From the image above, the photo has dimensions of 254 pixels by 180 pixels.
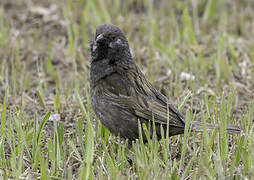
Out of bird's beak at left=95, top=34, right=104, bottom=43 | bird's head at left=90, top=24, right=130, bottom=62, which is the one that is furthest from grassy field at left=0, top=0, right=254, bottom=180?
bird's beak at left=95, top=34, right=104, bottom=43

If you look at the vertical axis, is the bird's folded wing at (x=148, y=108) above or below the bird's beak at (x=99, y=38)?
below

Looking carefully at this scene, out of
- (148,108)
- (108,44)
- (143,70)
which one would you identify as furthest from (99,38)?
(143,70)

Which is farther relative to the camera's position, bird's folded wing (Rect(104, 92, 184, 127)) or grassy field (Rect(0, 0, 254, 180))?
bird's folded wing (Rect(104, 92, 184, 127))

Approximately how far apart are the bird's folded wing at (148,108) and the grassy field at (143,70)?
21cm

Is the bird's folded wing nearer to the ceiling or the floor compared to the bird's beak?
nearer to the floor

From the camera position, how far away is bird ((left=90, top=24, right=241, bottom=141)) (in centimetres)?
463

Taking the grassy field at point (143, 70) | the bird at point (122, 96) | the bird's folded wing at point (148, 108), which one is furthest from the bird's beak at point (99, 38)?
the grassy field at point (143, 70)

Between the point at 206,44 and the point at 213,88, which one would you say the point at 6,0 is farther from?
the point at 213,88

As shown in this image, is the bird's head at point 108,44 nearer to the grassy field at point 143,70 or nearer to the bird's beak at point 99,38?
the bird's beak at point 99,38

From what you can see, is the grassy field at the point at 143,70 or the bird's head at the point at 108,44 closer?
the grassy field at the point at 143,70

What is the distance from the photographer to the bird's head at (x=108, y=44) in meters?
4.69

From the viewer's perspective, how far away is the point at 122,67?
480 cm

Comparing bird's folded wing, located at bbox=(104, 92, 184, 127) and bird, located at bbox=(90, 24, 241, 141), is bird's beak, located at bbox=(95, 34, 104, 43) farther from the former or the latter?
bird's folded wing, located at bbox=(104, 92, 184, 127)

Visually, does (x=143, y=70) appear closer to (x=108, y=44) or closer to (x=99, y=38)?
(x=108, y=44)
